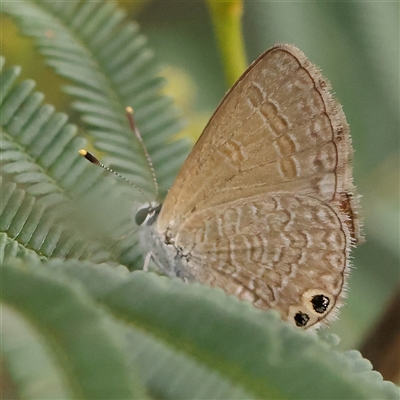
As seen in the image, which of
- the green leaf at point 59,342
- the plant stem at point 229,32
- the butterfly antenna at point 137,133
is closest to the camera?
the green leaf at point 59,342

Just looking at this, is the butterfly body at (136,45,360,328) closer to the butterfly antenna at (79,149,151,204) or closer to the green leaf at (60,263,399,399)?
the butterfly antenna at (79,149,151,204)

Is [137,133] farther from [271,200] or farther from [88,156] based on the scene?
[271,200]

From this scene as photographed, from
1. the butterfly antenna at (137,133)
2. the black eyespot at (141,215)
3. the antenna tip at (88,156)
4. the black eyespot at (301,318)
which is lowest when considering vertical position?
the black eyespot at (141,215)

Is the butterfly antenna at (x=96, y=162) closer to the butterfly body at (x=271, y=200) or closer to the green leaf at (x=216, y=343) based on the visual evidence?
the butterfly body at (x=271, y=200)

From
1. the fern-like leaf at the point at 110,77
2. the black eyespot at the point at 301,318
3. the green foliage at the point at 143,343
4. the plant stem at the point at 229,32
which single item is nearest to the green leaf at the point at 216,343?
the green foliage at the point at 143,343

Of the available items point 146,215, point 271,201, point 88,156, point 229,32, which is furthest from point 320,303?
point 229,32

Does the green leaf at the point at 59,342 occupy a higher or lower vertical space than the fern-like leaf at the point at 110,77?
lower

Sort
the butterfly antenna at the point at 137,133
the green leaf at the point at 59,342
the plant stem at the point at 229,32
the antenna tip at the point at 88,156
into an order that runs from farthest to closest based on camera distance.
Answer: the plant stem at the point at 229,32 < the butterfly antenna at the point at 137,133 < the antenna tip at the point at 88,156 < the green leaf at the point at 59,342
